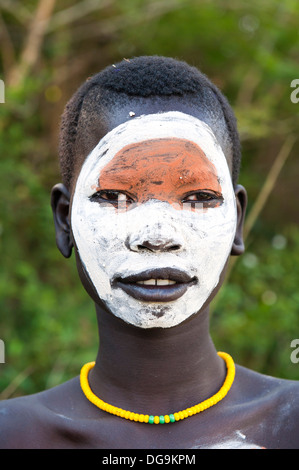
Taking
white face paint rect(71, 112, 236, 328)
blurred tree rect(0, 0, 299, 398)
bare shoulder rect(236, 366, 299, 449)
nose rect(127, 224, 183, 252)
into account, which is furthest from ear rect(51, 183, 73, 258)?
blurred tree rect(0, 0, 299, 398)

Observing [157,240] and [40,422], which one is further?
[40,422]

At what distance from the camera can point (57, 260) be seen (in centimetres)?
502

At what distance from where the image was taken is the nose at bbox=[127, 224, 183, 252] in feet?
6.74

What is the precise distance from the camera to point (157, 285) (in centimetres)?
210

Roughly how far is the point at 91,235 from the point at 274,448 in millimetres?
996

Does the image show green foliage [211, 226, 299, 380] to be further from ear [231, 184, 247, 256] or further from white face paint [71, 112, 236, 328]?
white face paint [71, 112, 236, 328]

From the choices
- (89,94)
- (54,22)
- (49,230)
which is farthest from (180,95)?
(54,22)

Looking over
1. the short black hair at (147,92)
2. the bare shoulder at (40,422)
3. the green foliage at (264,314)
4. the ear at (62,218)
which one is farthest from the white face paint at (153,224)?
the green foliage at (264,314)

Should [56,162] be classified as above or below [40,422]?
above

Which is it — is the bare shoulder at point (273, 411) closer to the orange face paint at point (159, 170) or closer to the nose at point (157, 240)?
the nose at point (157, 240)

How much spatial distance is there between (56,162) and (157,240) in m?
3.62

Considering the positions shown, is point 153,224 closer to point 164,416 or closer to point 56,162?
point 164,416

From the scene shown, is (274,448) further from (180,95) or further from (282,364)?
Result: (282,364)

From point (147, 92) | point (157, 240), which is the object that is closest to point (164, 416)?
point (157, 240)
